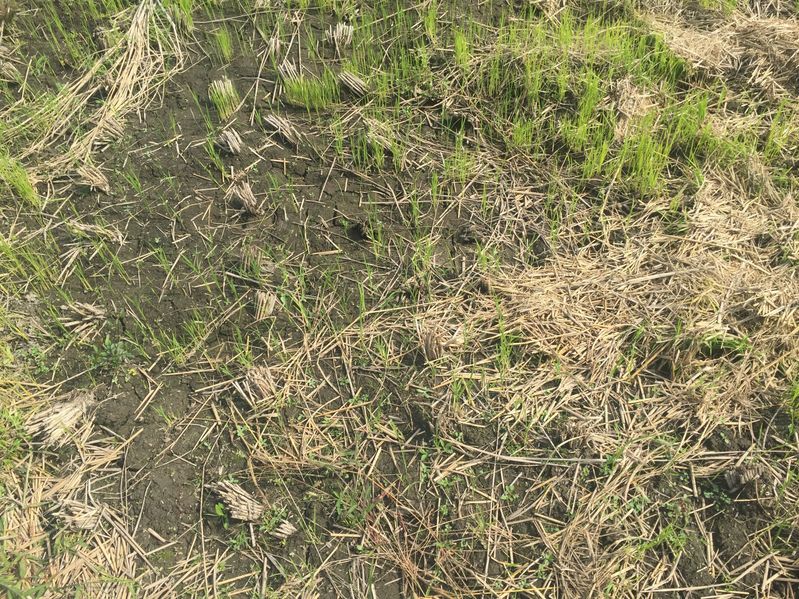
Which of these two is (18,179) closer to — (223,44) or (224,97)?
(224,97)

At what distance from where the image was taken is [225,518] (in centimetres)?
210

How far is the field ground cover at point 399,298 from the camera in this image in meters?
2.04

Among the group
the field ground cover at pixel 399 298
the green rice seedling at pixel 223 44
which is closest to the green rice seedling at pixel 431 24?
the field ground cover at pixel 399 298

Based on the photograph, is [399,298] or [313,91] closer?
[399,298]

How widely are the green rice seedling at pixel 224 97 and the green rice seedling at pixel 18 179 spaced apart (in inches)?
36.7

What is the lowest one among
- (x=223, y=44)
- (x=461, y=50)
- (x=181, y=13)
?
(x=461, y=50)

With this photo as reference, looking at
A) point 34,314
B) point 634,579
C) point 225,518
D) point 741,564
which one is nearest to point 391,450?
point 225,518

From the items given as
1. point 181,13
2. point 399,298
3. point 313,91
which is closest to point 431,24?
point 313,91

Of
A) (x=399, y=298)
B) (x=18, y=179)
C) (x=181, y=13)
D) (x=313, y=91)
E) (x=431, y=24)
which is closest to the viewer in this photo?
(x=399, y=298)

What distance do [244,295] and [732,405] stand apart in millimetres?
1913

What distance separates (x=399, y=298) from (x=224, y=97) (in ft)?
4.68

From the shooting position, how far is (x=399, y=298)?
8.42 ft

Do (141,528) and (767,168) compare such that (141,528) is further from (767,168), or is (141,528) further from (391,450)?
(767,168)

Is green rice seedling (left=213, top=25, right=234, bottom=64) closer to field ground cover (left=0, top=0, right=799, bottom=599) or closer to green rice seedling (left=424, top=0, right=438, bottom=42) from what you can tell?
field ground cover (left=0, top=0, right=799, bottom=599)
